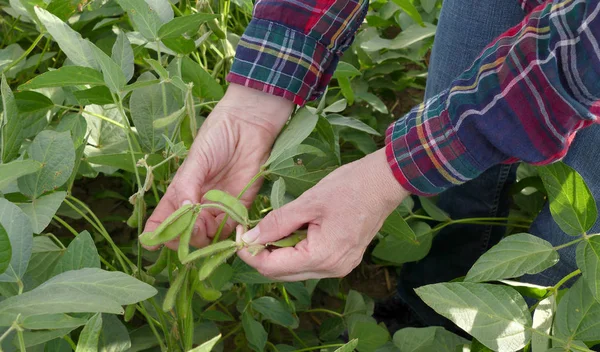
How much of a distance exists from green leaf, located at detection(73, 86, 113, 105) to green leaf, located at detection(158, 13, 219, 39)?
107 mm

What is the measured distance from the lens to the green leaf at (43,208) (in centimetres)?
70

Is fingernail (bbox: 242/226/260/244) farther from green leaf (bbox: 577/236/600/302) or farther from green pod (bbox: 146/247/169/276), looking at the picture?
green leaf (bbox: 577/236/600/302)

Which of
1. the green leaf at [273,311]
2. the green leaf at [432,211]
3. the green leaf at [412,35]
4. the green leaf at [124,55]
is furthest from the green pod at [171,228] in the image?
the green leaf at [412,35]

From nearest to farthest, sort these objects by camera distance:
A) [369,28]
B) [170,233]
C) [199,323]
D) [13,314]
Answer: [13,314], [170,233], [199,323], [369,28]

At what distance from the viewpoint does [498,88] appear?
708mm

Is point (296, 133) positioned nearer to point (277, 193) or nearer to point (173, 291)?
point (277, 193)

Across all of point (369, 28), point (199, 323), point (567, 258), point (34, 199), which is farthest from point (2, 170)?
point (369, 28)

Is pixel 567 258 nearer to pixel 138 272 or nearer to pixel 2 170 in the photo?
pixel 138 272

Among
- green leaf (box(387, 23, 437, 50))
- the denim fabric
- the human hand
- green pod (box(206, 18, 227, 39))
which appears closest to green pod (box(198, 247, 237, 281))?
the human hand

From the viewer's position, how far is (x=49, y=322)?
0.58m

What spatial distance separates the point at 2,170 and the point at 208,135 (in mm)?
295

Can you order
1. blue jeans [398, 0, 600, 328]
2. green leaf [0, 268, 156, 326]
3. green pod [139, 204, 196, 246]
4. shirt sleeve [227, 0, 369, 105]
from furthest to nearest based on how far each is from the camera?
blue jeans [398, 0, 600, 328] < shirt sleeve [227, 0, 369, 105] < green pod [139, 204, 196, 246] < green leaf [0, 268, 156, 326]

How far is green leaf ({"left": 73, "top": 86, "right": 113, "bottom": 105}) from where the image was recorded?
2.81 ft

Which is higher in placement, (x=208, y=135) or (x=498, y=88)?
(x=498, y=88)
